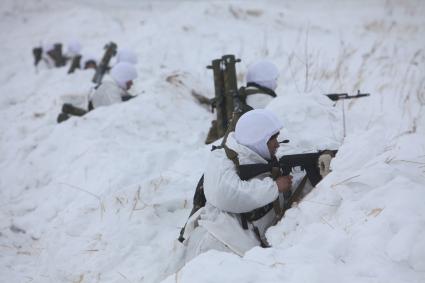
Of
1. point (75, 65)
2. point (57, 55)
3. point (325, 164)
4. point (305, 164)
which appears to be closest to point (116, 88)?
point (75, 65)

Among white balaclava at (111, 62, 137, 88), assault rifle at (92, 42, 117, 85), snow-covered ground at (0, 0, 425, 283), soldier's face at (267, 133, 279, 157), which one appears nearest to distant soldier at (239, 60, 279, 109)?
snow-covered ground at (0, 0, 425, 283)

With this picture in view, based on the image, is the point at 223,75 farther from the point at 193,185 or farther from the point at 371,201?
the point at 371,201

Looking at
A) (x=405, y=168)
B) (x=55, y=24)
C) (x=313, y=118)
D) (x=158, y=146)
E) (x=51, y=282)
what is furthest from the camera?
(x=55, y=24)

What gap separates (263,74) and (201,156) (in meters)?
1.20

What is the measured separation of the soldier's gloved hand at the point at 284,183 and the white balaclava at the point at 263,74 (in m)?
2.31

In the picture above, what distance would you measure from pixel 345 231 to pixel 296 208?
1.72 ft

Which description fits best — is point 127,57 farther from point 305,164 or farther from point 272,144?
point 305,164

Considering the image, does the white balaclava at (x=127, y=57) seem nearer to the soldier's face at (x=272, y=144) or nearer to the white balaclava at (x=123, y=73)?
the white balaclava at (x=123, y=73)

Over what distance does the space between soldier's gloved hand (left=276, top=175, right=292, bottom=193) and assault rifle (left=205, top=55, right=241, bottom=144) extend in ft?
6.51

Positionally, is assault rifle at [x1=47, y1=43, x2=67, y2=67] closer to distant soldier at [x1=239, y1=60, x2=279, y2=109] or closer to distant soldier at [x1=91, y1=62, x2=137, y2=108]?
distant soldier at [x1=91, y1=62, x2=137, y2=108]

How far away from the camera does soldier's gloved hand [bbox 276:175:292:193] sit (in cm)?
289

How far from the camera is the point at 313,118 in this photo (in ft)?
13.7

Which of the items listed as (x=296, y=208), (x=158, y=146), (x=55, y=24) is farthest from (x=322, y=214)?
(x=55, y=24)

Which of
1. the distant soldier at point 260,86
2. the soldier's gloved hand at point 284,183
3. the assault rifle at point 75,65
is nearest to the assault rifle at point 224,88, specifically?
the distant soldier at point 260,86
